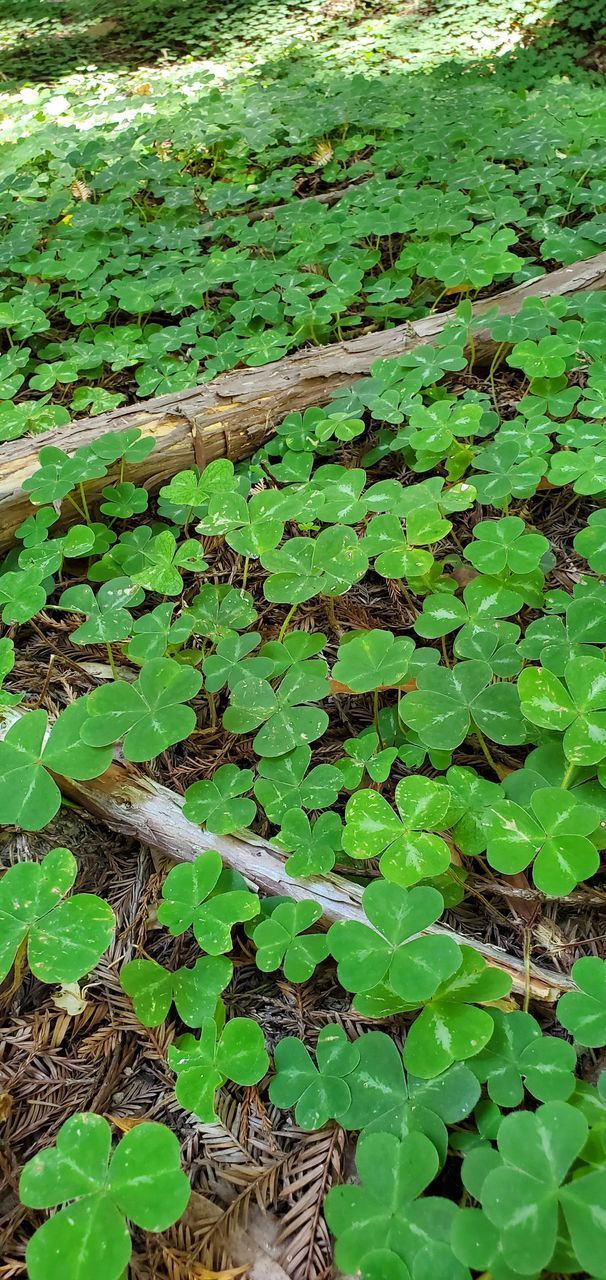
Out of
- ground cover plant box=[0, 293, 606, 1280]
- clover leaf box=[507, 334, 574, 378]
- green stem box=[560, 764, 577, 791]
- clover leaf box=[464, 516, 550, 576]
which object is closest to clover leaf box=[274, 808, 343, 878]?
ground cover plant box=[0, 293, 606, 1280]

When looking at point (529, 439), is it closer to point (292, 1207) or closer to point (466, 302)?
point (466, 302)

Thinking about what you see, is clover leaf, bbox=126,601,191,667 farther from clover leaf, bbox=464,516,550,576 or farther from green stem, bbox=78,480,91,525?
clover leaf, bbox=464,516,550,576

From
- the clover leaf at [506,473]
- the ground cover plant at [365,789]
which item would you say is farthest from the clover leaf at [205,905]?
the clover leaf at [506,473]

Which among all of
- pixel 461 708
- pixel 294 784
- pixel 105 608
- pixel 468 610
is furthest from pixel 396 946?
pixel 105 608

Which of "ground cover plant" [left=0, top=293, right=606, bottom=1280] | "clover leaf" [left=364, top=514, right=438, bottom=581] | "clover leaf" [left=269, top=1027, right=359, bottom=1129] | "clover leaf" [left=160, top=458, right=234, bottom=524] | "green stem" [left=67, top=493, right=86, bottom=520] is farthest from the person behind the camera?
"green stem" [left=67, top=493, right=86, bottom=520]

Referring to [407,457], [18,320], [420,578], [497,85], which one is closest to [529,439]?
[407,457]

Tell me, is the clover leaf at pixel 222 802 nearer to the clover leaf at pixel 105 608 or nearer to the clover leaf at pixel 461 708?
the clover leaf at pixel 461 708
